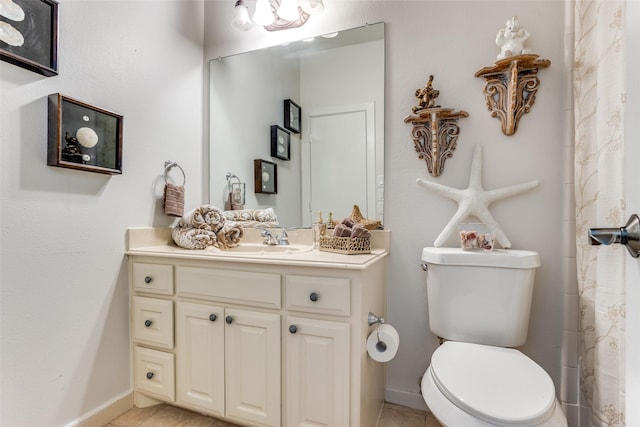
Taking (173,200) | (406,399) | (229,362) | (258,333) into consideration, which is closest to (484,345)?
(406,399)

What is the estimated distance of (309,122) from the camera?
68.8 inches

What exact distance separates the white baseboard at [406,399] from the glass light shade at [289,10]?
2.05 metres

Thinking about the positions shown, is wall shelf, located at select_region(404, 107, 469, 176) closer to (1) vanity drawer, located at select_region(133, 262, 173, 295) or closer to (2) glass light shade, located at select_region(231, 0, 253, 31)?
(2) glass light shade, located at select_region(231, 0, 253, 31)

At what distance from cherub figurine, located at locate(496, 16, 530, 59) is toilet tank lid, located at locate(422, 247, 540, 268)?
849 millimetres

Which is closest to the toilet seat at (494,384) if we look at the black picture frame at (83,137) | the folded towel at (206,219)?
the folded towel at (206,219)

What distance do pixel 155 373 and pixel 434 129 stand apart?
5.78 ft

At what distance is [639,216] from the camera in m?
0.44

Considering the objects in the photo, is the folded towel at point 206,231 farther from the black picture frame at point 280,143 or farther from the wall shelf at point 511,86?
the wall shelf at point 511,86

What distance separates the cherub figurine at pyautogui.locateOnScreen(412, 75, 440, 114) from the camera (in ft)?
4.86

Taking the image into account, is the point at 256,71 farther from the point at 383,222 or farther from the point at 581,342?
the point at 581,342

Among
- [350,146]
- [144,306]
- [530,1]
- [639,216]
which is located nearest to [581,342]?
[639,216]

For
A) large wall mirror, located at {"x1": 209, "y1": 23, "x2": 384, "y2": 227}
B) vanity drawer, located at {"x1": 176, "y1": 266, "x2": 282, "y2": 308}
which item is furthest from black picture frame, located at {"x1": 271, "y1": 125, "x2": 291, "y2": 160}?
vanity drawer, located at {"x1": 176, "y1": 266, "x2": 282, "y2": 308}

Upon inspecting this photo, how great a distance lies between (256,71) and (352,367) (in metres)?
1.72

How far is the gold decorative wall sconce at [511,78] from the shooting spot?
1.33 m
